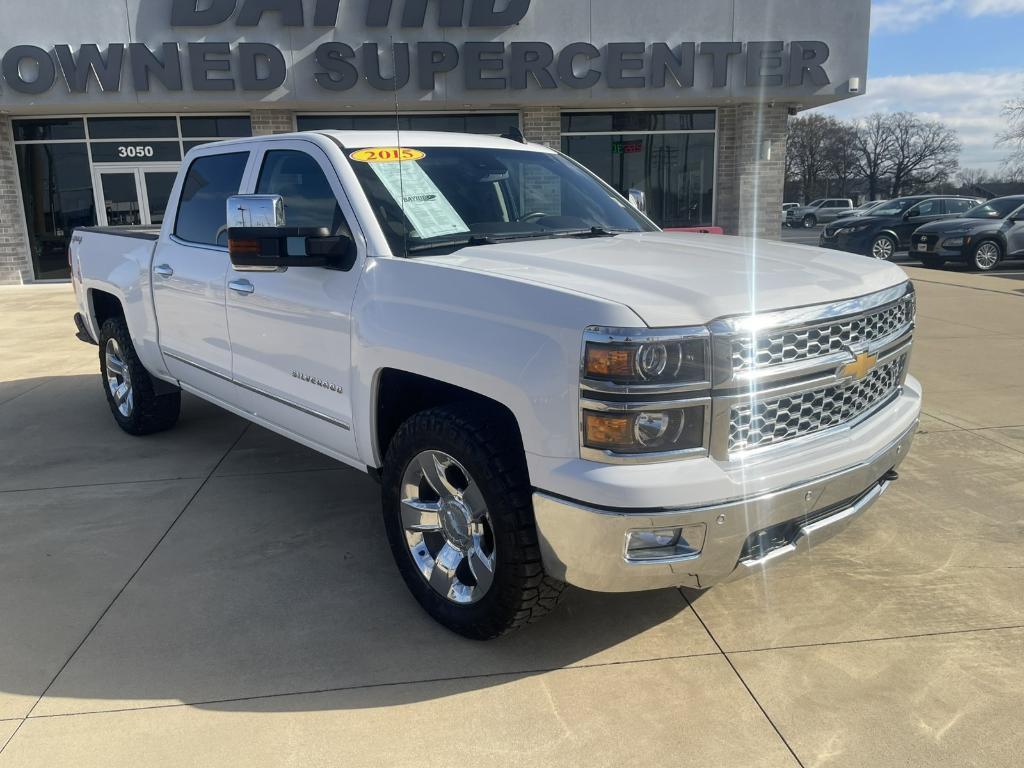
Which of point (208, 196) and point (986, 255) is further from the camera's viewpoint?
point (986, 255)

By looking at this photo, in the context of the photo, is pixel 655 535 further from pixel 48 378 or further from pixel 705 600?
pixel 48 378

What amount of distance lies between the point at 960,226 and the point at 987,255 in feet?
2.74

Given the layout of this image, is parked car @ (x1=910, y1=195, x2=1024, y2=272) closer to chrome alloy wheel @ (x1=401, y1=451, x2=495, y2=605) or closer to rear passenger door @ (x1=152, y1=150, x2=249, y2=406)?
rear passenger door @ (x1=152, y1=150, x2=249, y2=406)

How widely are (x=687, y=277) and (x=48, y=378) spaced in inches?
289

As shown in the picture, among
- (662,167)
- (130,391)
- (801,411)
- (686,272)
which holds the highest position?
(662,167)

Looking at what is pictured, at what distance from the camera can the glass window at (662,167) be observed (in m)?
17.7

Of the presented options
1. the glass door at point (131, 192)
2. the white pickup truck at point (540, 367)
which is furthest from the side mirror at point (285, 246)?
the glass door at point (131, 192)

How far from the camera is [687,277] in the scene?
8.87 feet

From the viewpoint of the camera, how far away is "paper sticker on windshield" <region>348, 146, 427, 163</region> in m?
3.59

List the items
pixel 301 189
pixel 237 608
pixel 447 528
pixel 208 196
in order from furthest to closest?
pixel 208 196
pixel 301 189
pixel 237 608
pixel 447 528

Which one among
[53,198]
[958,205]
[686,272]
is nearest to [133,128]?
[53,198]

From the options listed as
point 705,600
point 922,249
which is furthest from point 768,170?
point 705,600

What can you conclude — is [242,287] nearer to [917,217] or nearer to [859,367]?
[859,367]

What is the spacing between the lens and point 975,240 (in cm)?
1688
